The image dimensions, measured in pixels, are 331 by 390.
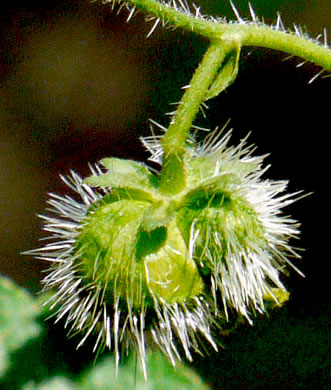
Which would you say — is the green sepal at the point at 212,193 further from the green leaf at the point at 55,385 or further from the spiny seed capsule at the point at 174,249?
the green leaf at the point at 55,385

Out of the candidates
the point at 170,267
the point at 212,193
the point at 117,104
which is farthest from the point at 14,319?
the point at 117,104

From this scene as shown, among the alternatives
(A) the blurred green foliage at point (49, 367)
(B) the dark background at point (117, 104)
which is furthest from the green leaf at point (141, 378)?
(B) the dark background at point (117, 104)

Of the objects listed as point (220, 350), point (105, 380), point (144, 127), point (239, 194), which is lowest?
point (220, 350)

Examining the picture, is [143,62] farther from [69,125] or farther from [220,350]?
[220,350]

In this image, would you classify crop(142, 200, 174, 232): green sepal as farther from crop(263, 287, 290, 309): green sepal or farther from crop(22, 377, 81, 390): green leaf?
crop(22, 377, 81, 390): green leaf

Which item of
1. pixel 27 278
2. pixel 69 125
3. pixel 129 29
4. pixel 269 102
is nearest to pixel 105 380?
pixel 27 278

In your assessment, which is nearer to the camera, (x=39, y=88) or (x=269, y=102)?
(x=269, y=102)

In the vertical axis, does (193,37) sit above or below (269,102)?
above
